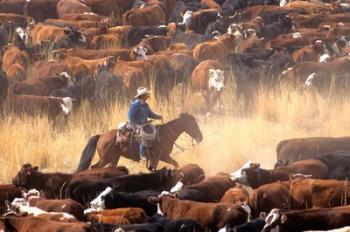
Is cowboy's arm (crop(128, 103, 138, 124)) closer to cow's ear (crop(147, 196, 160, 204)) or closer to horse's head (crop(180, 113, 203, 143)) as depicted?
horse's head (crop(180, 113, 203, 143))

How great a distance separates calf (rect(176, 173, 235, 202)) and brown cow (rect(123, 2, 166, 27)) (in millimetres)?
17318

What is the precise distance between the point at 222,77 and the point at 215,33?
24.3 feet

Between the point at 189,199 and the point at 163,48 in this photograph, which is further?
the point at 163,48

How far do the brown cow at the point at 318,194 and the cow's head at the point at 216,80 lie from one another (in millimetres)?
7996

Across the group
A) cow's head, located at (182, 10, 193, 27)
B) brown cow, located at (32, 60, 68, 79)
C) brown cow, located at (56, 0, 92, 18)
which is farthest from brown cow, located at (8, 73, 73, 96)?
brown cow, located at (56, 0, 92, 18)

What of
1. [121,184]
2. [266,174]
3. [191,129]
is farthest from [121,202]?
[191,129]

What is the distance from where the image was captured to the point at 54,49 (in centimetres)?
2691

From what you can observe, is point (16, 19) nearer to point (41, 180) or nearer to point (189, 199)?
point (41, 180)

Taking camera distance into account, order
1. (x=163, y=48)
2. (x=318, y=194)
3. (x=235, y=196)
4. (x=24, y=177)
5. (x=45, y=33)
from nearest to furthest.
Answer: (x=318, y=194)
(x=235, y=196)
(x=24, y=177)
(x=163, y=48)
(x=45, y=33)

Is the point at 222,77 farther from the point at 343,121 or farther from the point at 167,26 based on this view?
the point at 167,26

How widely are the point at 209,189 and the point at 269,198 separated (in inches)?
46.1

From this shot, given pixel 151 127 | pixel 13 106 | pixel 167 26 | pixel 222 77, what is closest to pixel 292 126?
pixel 222 77

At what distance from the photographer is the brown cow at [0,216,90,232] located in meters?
11.7

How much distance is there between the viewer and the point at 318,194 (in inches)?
539
